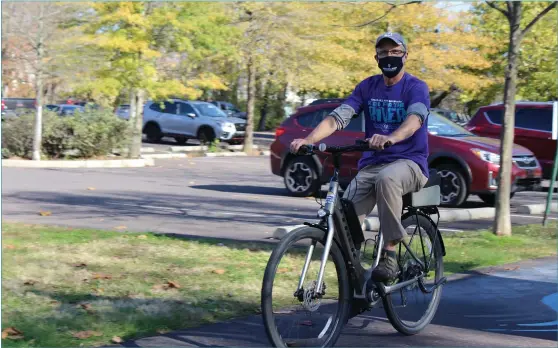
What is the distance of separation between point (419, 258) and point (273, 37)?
2222 centimetres

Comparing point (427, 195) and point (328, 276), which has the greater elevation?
point (427, 195)

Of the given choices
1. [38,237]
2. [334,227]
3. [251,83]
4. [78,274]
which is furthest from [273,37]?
[334,227]

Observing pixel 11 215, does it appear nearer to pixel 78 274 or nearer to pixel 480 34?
pixel 78 274

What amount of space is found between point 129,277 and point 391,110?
2.80 meters

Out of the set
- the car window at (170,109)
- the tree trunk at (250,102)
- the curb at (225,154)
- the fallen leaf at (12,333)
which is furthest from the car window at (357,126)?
the car window at (170,109)

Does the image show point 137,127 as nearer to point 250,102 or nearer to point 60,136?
point 60,136

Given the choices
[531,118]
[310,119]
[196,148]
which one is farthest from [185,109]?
[310,119]

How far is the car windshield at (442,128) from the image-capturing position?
15484 millimetres

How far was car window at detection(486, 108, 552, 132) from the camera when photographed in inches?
762

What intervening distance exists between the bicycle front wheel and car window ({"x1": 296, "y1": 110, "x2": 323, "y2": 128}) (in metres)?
11.0

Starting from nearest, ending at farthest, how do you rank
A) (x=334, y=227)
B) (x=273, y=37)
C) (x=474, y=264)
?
(x=334, y=227) → (x=474, y=264) → (x=273, y=37)

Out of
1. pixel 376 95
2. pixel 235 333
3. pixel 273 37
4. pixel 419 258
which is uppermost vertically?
pixel 273 37

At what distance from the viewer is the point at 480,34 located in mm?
33812

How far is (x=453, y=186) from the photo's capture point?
14.9 metres
